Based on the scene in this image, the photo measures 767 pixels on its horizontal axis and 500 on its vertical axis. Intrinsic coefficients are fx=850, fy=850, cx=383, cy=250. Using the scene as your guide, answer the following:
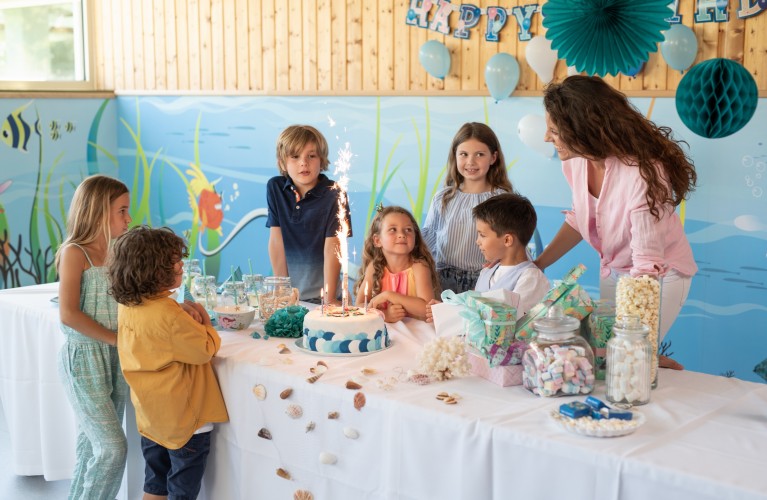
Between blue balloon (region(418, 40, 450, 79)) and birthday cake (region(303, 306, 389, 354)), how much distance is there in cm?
289

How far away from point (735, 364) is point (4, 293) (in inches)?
136

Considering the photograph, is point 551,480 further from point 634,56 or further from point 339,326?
point 634,56

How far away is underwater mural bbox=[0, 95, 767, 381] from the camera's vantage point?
4273mm

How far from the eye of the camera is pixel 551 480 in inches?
71.9

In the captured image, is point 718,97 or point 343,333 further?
point 718,97

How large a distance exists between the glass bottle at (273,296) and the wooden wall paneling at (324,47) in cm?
319

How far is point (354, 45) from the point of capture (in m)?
5.74

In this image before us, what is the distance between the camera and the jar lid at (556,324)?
204cm

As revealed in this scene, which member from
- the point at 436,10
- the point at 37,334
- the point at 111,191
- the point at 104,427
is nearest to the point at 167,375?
the point at 104,427

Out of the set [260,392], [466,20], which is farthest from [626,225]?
[466,20]

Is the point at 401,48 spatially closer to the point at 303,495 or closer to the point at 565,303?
the point at 565,303

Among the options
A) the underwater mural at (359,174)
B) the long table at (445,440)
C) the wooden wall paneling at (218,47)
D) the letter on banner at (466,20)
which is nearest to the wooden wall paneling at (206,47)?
the wooden wall paneling at (218,47)

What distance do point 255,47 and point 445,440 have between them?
491 cm

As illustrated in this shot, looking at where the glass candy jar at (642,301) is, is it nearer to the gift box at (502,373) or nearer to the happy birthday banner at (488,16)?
the gift box at (502,373)
